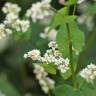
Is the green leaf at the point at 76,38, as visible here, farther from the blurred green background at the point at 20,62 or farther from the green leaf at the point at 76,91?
the blurred green background at the point at 20,62

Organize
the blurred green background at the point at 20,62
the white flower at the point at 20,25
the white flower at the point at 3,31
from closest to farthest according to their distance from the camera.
Answer: the white flower at the point at 3,31
the white flower at the point at 20,25
the blurred green background at the point at 20,62

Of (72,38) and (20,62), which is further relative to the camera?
(20,62)

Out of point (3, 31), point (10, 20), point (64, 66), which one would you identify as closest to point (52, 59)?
point (64, 66)

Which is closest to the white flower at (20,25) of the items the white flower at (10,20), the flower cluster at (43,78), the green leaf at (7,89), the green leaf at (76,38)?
the white flower at (10,20)

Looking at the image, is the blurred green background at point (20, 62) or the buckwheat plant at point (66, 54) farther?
the blurred green background at point (20, 62)

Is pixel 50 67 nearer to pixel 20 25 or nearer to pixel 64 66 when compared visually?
pixel 64 66

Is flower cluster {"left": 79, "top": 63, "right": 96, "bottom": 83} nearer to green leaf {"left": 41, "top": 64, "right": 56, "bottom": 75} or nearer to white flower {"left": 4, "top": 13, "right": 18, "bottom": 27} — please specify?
green leaf {"left": 41, "top": 64, "right": 56, "bottom": 75}

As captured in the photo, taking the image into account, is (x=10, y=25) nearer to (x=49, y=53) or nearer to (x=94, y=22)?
(x=49, y=53)

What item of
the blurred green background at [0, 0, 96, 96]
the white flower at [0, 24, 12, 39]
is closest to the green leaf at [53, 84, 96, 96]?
the white flower at [0, 24, 12, 39]
